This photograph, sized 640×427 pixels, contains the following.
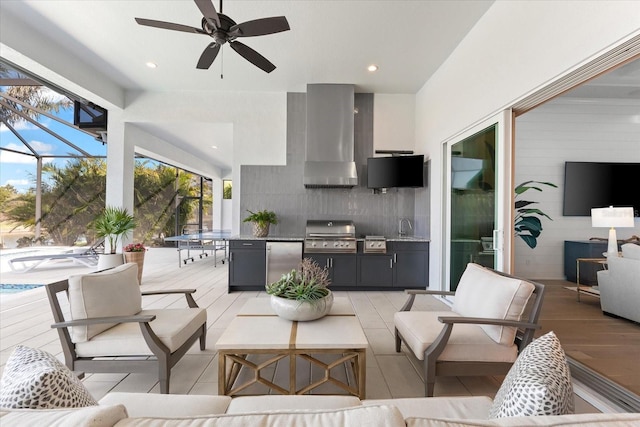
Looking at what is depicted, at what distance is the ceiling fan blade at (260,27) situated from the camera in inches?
89.7

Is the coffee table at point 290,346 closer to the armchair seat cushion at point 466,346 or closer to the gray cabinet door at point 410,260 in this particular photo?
the armchair seat cushion at point 466,346

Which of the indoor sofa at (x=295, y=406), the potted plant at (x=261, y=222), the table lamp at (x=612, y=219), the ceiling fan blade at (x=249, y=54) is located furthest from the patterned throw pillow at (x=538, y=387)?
the potted plant at (x=261, y=222)

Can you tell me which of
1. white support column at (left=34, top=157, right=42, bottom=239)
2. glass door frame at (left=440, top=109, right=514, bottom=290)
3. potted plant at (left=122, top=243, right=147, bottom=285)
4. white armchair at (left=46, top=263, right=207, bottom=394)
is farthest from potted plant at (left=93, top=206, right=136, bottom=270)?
glass door frame at (left=440, top=109, right=514, bottom=290)

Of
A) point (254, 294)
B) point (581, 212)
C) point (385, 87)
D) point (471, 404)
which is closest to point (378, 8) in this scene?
point (385, 87)

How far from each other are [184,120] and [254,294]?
3.35 meters

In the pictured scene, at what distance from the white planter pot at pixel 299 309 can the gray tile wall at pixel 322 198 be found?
311 centimetres

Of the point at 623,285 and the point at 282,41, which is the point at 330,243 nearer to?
the point at 282,41

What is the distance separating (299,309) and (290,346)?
35cm

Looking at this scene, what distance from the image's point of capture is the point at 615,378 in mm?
2080

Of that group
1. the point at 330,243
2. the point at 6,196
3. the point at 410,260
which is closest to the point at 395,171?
the point at 410,260

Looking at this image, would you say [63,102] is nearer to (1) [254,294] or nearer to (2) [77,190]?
(2) [77,190]

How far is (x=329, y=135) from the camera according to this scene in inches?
195

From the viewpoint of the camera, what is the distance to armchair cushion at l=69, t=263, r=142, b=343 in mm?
1927

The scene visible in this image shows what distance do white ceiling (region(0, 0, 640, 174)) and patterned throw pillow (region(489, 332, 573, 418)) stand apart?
130 inches
